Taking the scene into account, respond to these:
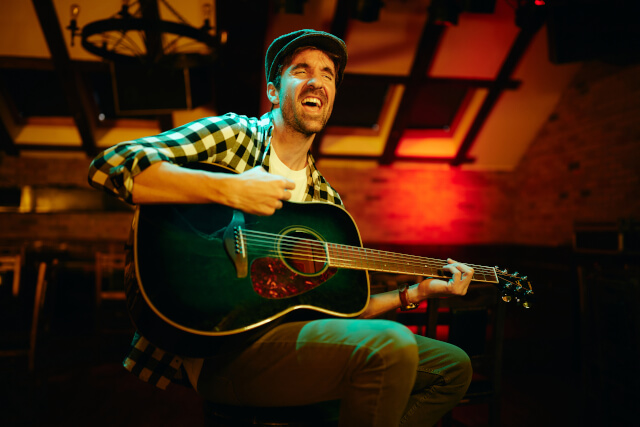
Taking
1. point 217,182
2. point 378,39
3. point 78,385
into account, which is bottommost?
point 78,385

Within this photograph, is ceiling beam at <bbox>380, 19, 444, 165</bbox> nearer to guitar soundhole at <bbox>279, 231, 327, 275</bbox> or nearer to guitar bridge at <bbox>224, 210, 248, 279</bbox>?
guitar soundhole at <bbox>279, 231, 327, 275</bbox>

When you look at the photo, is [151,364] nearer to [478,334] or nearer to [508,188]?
[478,334]

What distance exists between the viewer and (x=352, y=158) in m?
6.67

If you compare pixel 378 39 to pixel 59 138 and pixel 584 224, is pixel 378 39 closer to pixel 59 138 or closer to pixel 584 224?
pixel 584 224

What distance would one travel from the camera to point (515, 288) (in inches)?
73.5

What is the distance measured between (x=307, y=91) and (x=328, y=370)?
1079mm

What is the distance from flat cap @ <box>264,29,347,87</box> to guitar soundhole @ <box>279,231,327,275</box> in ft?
2.72

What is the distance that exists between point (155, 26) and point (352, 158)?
4.10 meters

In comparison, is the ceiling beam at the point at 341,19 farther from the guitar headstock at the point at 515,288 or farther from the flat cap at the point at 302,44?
the guitar headstock at the point at 515,288

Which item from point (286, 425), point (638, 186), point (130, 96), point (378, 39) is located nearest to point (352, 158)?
point (378, 39)

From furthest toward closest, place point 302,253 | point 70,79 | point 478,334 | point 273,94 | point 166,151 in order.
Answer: point 70,79 → point 478,334 → point 273,94 → point 302,253 → point 166,151

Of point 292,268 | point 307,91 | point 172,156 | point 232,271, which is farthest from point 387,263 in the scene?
point 172,156

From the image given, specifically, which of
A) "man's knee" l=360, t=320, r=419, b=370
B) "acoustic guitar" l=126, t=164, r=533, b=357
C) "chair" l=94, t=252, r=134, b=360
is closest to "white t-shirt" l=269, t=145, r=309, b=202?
"acoustic guitar" l=126, t=164, r=533, b=357

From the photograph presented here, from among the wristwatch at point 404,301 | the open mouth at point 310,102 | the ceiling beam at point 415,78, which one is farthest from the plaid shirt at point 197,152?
the ceiling beam at point 415,78
